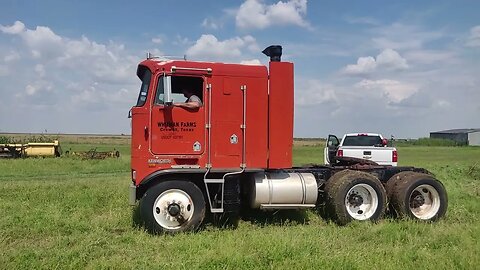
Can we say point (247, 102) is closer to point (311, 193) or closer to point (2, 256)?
point (311, 193)

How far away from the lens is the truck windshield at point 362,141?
18797 millimetres

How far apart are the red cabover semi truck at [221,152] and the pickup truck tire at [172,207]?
18mm

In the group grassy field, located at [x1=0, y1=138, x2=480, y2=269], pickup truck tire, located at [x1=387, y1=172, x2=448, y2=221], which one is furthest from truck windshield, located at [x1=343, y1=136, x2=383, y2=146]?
pickup truck tire, located at [x1=387, y1=172, x2=448, y2=221]

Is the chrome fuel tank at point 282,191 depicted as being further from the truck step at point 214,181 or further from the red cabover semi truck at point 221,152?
the truck step at point 214,181

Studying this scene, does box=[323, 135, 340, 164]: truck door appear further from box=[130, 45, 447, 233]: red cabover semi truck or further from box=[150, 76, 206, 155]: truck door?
box=[150, 76, 206, 155]: truck door

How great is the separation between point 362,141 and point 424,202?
8.45m

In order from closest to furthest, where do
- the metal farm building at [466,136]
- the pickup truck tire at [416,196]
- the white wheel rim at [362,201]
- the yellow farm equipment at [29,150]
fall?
the white wheel rim at [362,201] < the pickup truck tire at [416,196] < the yellow farm equipment at [29,150] < the metal farm building at [466,136]

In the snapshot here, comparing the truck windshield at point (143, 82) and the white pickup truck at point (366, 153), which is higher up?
the truck windshield at point (143, 82)

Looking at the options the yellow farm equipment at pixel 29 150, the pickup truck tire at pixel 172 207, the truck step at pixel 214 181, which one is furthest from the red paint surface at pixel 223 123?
the yellow farm equipment at pixel 29 150

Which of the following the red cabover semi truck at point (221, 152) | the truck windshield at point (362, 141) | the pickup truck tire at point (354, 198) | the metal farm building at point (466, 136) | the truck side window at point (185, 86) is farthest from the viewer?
the metal farm building at point (466, 136)

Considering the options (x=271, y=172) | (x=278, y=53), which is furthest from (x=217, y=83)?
(x=271, y=172)

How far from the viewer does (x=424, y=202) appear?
34.6 feet

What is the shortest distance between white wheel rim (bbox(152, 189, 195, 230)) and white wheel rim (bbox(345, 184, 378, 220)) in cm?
333

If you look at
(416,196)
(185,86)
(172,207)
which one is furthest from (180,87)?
(416,196)
